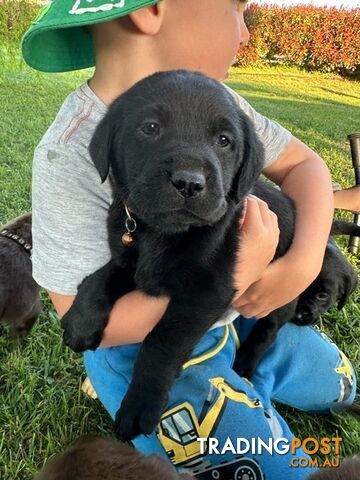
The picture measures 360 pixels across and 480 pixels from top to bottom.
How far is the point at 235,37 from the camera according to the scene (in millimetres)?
1996

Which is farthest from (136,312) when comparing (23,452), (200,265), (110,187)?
(23,452)

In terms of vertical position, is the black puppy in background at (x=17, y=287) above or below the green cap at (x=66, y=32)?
below

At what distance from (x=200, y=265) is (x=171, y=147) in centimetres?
39

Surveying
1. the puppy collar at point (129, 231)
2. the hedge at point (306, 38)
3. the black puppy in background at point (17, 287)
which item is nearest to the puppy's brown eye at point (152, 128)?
the puppy collar at point (129, 231)

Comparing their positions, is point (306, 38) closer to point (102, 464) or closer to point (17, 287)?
point (17, 287)

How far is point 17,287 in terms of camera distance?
2811mm

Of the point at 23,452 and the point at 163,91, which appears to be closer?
the point at 163,91

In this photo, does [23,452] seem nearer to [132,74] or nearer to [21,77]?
[132,74]

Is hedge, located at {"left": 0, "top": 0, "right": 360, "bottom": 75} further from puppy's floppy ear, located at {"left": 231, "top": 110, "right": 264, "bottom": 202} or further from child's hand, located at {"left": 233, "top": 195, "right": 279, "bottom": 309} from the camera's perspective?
puppy's floppy ear, located at {"left": 231, "top": 110, "right": 264, "bottom": 202}

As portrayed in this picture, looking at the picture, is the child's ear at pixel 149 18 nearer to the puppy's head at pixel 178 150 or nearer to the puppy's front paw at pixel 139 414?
the puppy's head at pixel 178 150

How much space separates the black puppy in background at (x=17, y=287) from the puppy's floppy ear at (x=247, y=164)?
1.49 metres

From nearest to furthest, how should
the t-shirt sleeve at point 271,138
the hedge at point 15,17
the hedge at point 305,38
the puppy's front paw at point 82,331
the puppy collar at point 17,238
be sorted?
the puppy's front paw at point 82,331, the t-shirt sleeve at point 271,138, the puppy collar at point 17,238, the hedge at point 15,17, the hedge at point 305,38

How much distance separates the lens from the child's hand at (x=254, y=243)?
184 cm

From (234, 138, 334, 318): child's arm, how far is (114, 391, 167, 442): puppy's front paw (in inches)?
23.5
